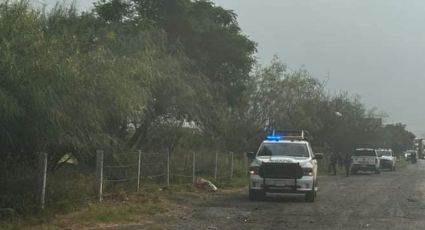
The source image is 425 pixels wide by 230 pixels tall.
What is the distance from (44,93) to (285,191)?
9997 millimetres

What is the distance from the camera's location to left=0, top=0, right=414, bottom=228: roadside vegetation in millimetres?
12320

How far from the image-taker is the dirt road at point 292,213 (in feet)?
46.4

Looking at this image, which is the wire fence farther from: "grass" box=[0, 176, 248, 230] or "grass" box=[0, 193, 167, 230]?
"grass" box=[0, 193, 167, 230]

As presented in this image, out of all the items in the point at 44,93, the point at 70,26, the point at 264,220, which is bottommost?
the point at 264,220

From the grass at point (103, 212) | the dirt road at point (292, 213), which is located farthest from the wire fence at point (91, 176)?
the dirt road at point (292, 213)

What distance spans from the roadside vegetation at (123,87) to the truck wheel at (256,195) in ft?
13.5

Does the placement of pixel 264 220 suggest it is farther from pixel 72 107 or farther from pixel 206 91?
pixel 206 91

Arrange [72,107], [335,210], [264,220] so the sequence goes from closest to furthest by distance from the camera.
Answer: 1. [72,107]
2. [264,220]
3. [335,210]

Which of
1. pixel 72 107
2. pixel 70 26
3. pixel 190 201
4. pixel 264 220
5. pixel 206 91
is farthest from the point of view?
pixel 206 91

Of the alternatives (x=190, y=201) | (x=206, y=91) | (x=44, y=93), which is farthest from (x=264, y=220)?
(x=206, y=91)

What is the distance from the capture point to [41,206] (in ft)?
44.9

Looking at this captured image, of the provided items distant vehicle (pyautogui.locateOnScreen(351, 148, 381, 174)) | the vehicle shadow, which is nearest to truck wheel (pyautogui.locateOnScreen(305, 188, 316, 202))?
the vehicle shadow

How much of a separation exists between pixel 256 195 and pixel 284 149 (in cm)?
190

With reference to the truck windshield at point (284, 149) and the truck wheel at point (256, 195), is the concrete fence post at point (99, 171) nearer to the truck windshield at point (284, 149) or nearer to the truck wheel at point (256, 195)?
the truck wheel at point (256, 195)
